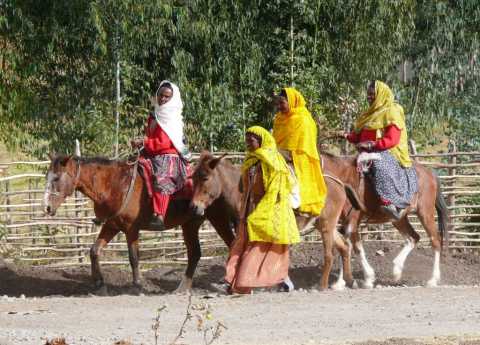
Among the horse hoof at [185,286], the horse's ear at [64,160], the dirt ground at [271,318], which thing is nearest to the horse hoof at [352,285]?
the dirt ground at [271,318]

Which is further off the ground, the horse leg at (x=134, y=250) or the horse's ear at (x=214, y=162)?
the horse's ear at (x=214, y=162)

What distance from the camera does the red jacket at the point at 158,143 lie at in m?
13.3

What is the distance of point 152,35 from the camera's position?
1775cm

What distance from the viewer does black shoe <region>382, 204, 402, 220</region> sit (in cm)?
1391

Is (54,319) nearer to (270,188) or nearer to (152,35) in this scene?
(270,188)

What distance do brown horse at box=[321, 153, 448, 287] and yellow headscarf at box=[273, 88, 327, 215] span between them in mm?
628

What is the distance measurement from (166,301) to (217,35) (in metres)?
8.03

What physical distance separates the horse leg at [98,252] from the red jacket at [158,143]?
989 mm

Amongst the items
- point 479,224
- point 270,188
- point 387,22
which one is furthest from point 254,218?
point 387,22

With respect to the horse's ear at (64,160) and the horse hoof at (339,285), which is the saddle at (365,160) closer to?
the horse hoof at (339,285)

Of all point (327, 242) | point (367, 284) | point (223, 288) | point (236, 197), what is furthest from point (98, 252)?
point (367, 284)

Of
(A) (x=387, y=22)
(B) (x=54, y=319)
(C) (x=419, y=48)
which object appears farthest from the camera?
(C) (x=419, y=48)

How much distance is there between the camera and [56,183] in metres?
12.8

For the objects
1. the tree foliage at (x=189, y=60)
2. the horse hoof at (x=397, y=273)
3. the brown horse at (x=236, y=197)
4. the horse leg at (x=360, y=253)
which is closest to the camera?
the brown horse at (x=236, y=197)
